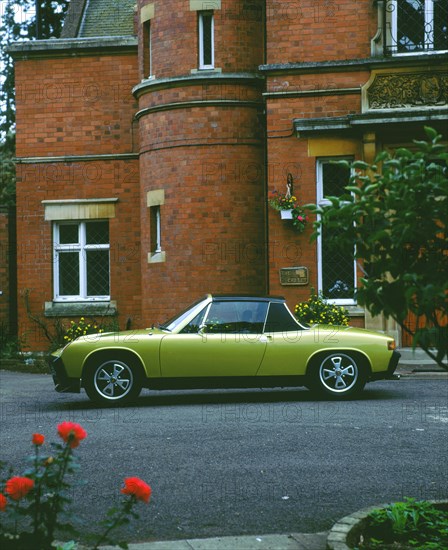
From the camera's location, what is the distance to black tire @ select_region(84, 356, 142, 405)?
11.4 m

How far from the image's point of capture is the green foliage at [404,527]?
519 cm

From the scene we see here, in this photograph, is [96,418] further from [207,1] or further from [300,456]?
[207,1]

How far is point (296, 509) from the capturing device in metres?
6.21

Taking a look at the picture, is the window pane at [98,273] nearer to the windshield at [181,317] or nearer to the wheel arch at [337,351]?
the windshield at [181,317]

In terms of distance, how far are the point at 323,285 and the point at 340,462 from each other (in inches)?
384

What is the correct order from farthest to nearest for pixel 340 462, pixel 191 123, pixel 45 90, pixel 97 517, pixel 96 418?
pixel 45 90, pixel 191 123, pixel 96 418, pixel 340 462, pixel 97 517

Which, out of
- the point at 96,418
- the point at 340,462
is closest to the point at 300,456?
the point at 340,462

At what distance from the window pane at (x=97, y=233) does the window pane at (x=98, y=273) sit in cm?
25

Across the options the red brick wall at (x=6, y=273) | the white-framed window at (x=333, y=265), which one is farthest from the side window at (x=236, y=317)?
the red brick wall at (x=6, y=273)

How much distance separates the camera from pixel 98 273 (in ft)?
67.7

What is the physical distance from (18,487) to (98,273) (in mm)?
16837

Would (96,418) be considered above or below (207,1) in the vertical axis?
below

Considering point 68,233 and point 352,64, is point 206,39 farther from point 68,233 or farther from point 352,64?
point 68,233

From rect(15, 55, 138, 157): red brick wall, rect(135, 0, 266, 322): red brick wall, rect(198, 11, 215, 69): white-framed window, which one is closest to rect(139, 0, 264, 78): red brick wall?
rect(135, 0, 266, 322): red brick wall
